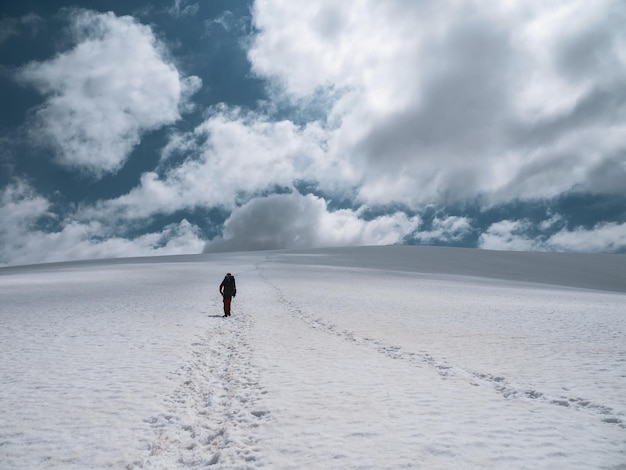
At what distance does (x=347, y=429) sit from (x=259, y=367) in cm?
444

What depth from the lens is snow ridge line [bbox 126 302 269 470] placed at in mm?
6332

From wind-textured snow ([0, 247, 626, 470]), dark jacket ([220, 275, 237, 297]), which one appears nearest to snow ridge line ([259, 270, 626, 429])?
Result: wind-textured snow ([0, 247, 626, 470])

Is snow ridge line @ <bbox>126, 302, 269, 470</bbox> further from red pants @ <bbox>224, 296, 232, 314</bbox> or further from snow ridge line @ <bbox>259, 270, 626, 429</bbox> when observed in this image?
red pants @ <bbox>224, 296, 232, 314</bbox>

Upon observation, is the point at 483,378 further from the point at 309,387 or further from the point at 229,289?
the point at 229,289

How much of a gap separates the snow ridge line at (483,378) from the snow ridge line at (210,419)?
4.66 m

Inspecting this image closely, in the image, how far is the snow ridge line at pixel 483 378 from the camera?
7952 mm

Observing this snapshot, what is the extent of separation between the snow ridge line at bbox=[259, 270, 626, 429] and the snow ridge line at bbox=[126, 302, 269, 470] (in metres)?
4.66

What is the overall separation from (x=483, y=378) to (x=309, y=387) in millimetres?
4477

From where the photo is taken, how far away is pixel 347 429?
23.5 feet

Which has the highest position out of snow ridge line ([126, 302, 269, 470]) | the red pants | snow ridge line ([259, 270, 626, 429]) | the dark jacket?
the dark jacket

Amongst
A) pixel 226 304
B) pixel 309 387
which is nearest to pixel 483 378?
pixel 309 387

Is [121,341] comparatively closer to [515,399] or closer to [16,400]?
[16,400]

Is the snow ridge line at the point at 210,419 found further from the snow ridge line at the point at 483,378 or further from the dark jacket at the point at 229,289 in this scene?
the dark jacket at the point at 229,289

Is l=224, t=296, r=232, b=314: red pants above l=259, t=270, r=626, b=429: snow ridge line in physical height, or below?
above
